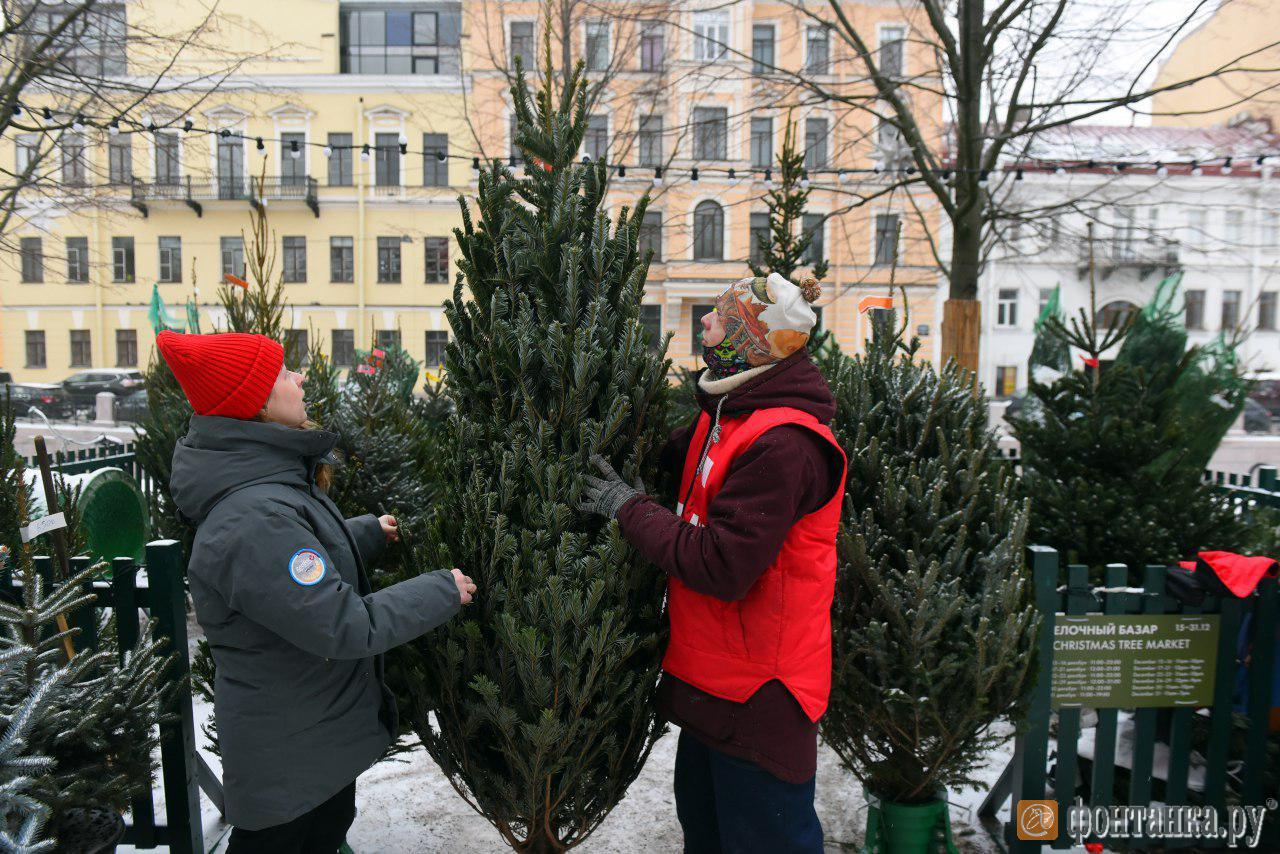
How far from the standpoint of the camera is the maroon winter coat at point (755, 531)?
1.97m

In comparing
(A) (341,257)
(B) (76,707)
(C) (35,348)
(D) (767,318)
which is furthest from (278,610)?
(C) (35,348)

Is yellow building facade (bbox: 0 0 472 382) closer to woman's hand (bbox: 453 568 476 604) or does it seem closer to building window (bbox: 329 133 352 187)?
building window (bbox: 329 133 352 187)

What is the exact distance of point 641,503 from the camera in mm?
2109

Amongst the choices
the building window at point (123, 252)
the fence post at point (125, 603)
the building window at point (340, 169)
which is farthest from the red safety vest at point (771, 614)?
the building window at point (123, 252)

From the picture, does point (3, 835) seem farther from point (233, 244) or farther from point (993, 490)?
point (233, 244)

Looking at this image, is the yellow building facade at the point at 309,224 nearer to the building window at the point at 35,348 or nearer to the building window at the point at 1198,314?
the building window at the point at 35,348

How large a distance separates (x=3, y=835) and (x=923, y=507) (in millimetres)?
2726

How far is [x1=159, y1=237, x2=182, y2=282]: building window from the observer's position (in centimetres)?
3144

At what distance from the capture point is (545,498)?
7.13 feet

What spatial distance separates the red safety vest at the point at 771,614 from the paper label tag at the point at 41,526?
194cm

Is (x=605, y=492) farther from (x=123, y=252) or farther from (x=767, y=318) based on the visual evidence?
(x=123, y=252)

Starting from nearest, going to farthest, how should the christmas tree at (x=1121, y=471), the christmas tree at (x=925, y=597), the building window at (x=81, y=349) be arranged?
the christmas tree at (x=925, y=597)
the christmas tree at (x=1121, y=471)
the building window at (x=81, y=349)

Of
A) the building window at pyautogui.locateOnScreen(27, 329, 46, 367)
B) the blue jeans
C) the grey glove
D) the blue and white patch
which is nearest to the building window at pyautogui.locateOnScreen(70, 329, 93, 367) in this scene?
the building window at pyautogui.locateOnScreen(27, 329, 46, 367)

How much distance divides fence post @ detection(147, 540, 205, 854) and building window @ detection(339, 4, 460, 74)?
33782 millimetres
